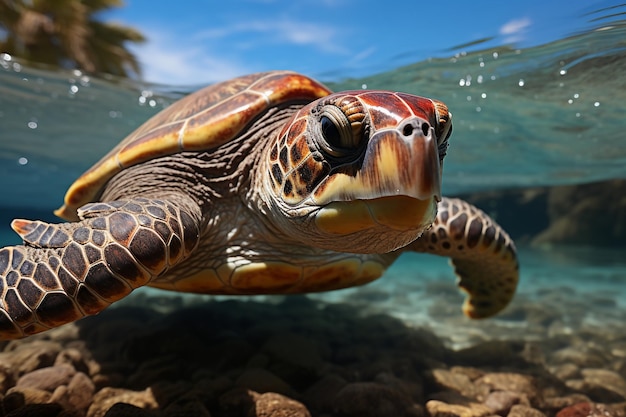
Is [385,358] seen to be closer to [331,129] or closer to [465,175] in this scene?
[331,129]

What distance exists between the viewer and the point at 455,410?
2150mm

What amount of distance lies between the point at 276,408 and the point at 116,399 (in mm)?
819

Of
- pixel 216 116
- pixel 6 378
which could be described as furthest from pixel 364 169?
pixel 6 378

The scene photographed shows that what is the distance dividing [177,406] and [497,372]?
233 centimetres

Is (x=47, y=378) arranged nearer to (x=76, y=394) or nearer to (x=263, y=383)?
(x=76, y=394)

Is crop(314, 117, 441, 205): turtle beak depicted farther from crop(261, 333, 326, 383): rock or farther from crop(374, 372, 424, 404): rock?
crop(261, 333, 326, 383): rock

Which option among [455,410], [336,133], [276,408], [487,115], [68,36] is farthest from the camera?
[68,36]

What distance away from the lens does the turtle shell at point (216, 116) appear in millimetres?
2535

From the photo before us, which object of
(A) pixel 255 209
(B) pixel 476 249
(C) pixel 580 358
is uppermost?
(A) pixel 255 209

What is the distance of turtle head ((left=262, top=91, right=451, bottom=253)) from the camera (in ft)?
4.42

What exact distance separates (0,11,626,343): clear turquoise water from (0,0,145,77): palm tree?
119 cm

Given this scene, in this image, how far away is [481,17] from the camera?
19.8 ft

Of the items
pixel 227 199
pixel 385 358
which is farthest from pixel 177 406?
pixel 385 358

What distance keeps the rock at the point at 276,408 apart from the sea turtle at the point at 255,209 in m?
0.76
